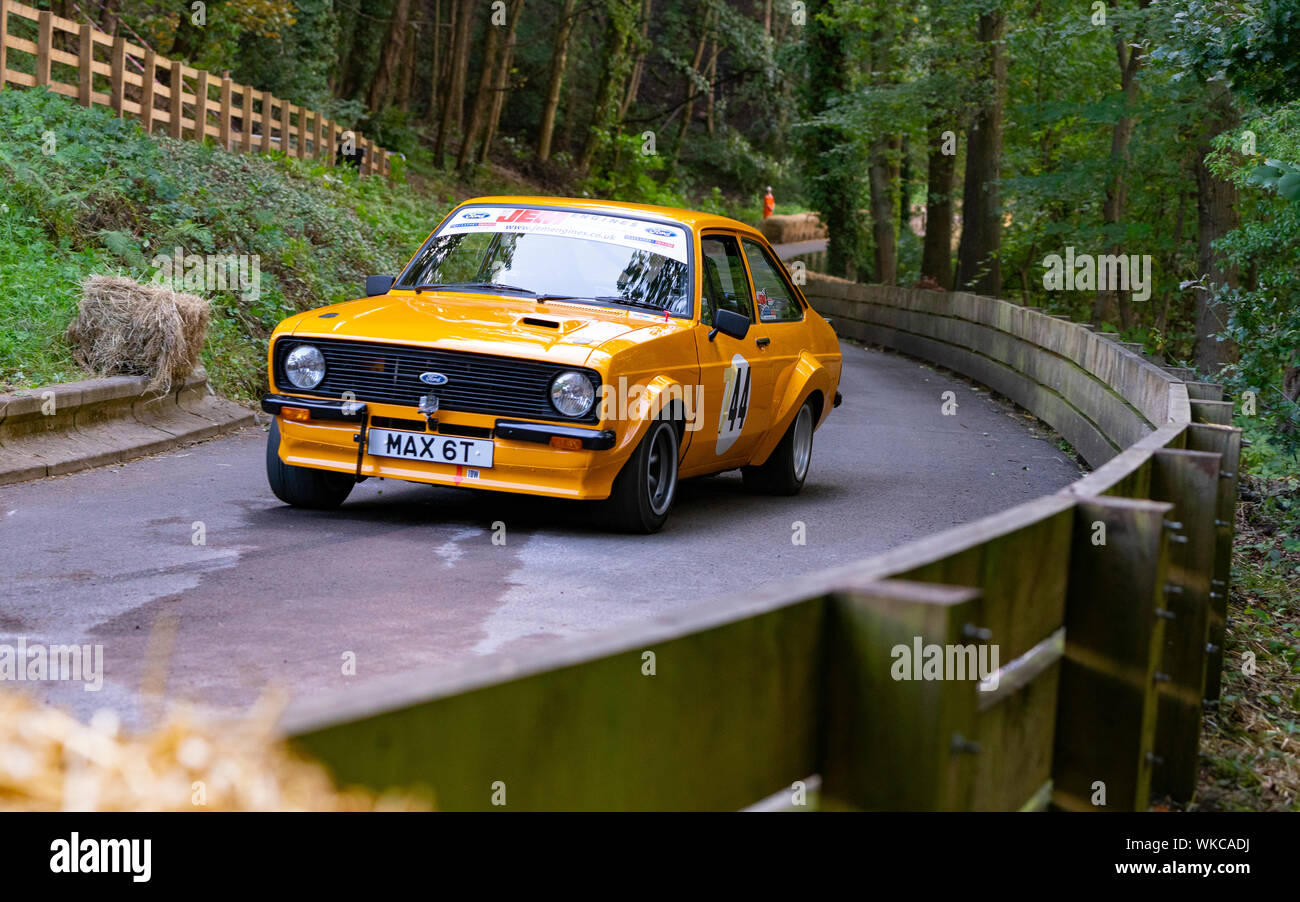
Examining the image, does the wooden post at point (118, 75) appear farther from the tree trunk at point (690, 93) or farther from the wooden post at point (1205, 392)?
the tree trunk at point (690, 93)

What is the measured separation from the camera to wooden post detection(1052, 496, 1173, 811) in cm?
376

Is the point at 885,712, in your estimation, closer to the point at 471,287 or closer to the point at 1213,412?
the point at 1213,412

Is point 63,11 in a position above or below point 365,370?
above

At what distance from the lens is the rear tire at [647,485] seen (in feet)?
26.7

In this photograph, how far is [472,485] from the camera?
787cm

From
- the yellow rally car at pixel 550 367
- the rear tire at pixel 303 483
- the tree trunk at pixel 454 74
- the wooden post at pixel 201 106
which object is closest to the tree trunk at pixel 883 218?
the tree trunk at pixel 454 74

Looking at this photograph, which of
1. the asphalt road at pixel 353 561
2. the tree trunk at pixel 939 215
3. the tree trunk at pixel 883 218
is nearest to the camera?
the asphalt road at pixel 353 561

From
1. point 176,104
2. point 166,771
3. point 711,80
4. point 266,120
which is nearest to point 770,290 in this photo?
point 166,771

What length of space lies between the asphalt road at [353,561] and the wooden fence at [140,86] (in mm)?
9794

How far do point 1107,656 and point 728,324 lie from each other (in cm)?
539

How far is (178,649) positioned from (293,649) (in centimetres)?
41
